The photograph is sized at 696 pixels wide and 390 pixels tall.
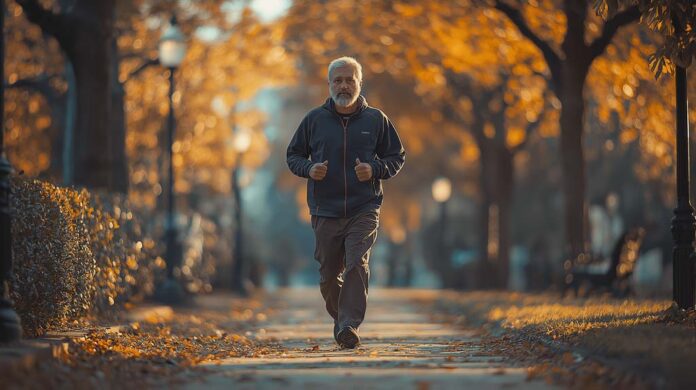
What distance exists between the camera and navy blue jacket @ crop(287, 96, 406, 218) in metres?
12.1

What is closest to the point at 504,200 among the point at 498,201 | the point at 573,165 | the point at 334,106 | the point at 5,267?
the point at 498,201

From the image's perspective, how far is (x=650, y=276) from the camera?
59.9m

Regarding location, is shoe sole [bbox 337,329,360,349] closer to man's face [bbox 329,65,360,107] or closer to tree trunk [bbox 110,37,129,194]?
man's face [bbox 329,65,360,107]

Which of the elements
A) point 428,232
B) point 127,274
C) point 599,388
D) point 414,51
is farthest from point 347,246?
point 428,232

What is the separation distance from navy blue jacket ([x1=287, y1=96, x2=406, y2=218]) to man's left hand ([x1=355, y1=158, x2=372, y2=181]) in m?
0.14

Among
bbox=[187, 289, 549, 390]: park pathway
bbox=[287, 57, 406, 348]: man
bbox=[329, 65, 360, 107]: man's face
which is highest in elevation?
bbox=[329, 65, 360, 107]: man's face

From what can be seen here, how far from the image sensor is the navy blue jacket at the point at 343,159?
39.8 feet

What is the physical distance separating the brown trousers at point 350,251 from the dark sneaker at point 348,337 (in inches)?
2.1

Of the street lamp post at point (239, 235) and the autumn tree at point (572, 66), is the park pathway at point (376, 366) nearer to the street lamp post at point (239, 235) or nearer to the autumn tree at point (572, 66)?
the autumn tree at point (572, 66)

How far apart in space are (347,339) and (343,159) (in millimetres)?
1540

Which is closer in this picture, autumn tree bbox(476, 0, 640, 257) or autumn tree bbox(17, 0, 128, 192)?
autumn tree bbox(17, 0, 128, 192)

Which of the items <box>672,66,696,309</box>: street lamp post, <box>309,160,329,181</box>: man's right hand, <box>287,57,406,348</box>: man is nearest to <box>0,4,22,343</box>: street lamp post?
<box>309,160,329,181</box>: man's right hand

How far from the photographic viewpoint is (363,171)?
39.0 feet

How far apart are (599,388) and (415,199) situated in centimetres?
4524
